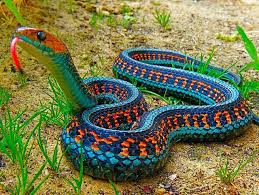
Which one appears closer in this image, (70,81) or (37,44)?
(37,44)

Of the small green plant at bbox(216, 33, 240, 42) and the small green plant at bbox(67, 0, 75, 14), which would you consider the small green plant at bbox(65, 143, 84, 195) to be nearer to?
the small green plant at bbox(67, 0, 75, 14)

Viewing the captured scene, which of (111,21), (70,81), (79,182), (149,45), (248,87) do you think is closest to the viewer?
(79,182)

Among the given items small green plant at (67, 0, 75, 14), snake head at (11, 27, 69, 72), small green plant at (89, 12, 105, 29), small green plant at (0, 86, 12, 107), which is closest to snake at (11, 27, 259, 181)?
snake head at (11, 27, 69, 72)

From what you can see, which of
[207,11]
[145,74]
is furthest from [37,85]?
[207,11]

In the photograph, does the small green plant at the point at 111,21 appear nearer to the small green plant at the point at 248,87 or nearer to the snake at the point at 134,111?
the snake at the point at 134,111

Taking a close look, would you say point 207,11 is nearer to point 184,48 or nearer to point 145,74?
point 184,48

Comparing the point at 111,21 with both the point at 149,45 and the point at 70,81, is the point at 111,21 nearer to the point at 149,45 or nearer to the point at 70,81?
the point at 149,45

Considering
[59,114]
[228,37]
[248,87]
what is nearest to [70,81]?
[59,114]
